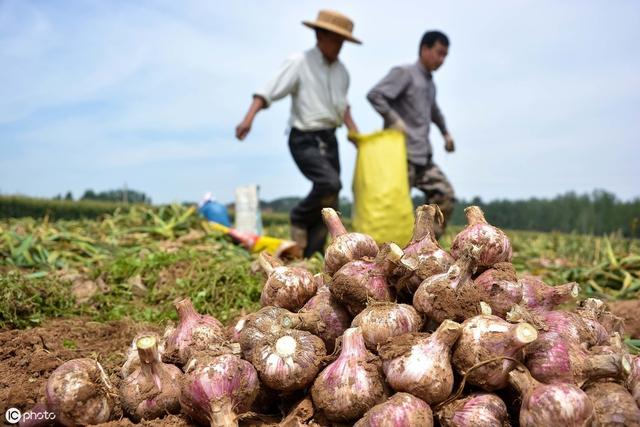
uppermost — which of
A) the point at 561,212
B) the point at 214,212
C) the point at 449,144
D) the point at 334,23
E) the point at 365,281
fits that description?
the point at 334,23

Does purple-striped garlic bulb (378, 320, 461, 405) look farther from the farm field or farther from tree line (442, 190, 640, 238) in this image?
tree line (442, 190, 640, 238)

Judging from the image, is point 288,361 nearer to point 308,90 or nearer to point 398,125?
point 308,90

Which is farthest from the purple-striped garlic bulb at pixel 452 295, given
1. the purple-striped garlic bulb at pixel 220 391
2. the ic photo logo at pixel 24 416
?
the ic photo logo at pixel 24 416

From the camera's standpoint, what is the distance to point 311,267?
526 centimetres

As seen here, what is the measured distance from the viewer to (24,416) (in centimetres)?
225

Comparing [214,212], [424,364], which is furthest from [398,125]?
[424,364]

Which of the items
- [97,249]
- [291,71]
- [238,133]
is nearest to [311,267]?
[238,133]

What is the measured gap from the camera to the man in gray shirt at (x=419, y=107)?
6.83 meters

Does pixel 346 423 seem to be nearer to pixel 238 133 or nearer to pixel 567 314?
pixel 567 314

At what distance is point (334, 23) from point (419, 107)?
1.59m

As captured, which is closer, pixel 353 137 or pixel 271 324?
pixel 271 324

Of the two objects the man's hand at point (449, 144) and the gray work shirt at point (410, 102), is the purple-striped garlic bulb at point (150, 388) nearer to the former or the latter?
the gray work shirt at point (410, 102)

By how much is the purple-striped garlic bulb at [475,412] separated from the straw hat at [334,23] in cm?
519

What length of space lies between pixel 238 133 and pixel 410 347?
184 inches
